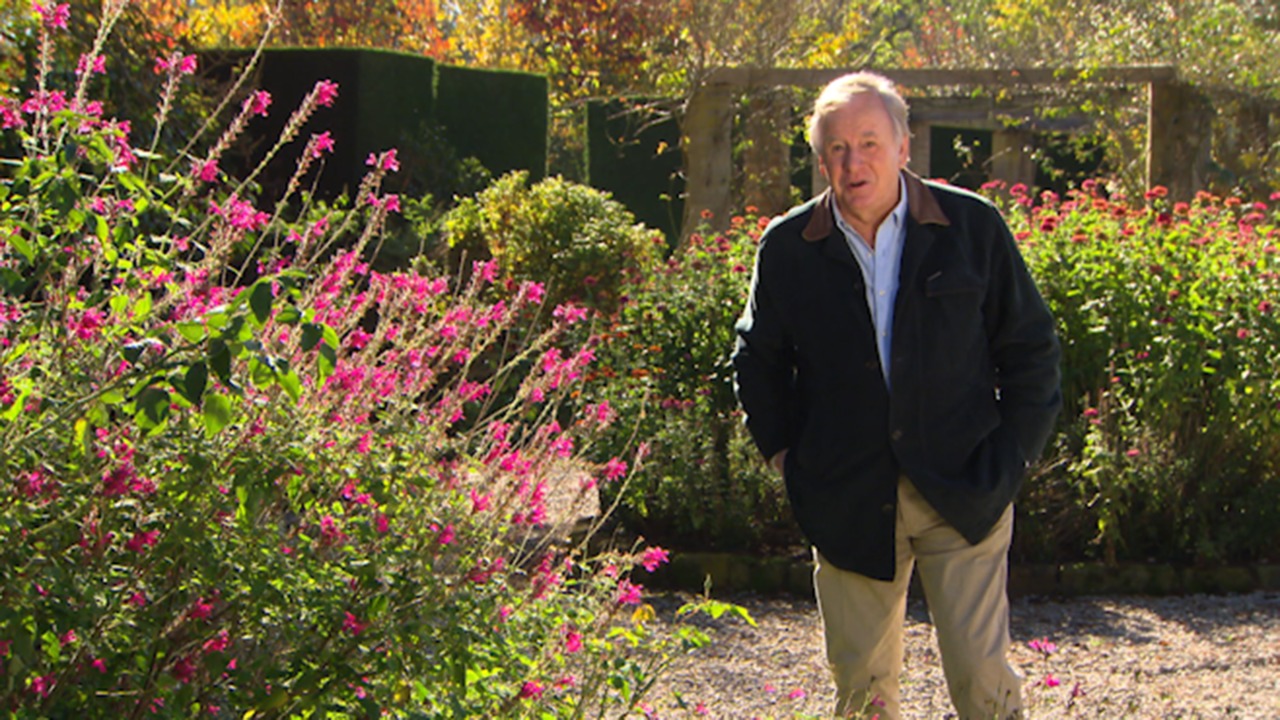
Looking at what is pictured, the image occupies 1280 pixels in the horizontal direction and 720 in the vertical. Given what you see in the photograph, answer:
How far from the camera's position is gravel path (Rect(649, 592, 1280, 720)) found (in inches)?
163

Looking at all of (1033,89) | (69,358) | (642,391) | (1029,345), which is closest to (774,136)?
(1033,89)

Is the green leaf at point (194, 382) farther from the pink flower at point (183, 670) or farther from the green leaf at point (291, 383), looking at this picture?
the pink flower at point (183, 670)

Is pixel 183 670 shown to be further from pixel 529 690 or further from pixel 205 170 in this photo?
pixel 205 170

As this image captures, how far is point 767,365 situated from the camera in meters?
3.07

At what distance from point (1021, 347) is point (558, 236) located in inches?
227

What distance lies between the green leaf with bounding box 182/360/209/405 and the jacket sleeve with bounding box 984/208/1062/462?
173 cm

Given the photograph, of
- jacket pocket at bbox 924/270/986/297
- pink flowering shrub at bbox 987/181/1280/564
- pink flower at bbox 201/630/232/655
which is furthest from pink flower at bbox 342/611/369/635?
pink flowering shrub at bbox 987/181/1280/564

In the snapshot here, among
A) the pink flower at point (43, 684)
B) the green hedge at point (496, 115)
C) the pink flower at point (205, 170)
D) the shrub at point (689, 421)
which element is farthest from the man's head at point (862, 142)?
the green hedge at point (496, 115)

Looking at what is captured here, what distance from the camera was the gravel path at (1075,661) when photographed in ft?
13.6

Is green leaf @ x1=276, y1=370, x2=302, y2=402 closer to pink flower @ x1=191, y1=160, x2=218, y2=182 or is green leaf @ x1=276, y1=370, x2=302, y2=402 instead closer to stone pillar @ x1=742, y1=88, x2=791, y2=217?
pink flower @ x1=191, y1=160, x2=218, y2=182

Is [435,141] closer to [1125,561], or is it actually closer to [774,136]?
[774,136]

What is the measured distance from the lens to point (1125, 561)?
5.58 metres

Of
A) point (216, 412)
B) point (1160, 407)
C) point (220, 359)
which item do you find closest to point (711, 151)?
point (1160, 407)

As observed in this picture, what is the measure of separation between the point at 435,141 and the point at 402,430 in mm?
8857
